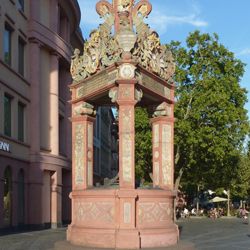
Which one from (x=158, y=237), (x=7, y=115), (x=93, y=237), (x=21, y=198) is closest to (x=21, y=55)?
(x=7, y=115)

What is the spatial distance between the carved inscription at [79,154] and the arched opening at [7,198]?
1169 cm

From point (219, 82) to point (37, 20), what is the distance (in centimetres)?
1486

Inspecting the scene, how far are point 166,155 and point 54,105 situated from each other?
17.6 m

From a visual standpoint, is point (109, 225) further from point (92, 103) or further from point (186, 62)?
point (186, 62)

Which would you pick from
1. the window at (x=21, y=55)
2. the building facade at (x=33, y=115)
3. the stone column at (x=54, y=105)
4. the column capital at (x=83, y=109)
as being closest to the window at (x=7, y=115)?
the building facade at (x=33, y=115)

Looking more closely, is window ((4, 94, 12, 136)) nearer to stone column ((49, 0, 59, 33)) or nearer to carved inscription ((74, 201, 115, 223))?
stone column ((49, 0, 59, 33))

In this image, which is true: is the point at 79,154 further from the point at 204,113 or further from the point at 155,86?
the point at 204,113

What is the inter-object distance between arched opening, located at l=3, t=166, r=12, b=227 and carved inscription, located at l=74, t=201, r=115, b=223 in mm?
12587

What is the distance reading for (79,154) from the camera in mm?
17250

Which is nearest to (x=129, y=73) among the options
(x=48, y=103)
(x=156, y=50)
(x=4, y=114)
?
(x=156, y=50)

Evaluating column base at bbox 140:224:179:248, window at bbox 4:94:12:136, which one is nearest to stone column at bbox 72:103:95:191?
column base at bbox 140:224:179:248

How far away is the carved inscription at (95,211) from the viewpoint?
15477 millimetres

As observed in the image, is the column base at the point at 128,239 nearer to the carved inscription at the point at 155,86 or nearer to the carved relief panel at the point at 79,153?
the carved relief panel at the point at 79,153

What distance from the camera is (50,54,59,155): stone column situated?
110ft
